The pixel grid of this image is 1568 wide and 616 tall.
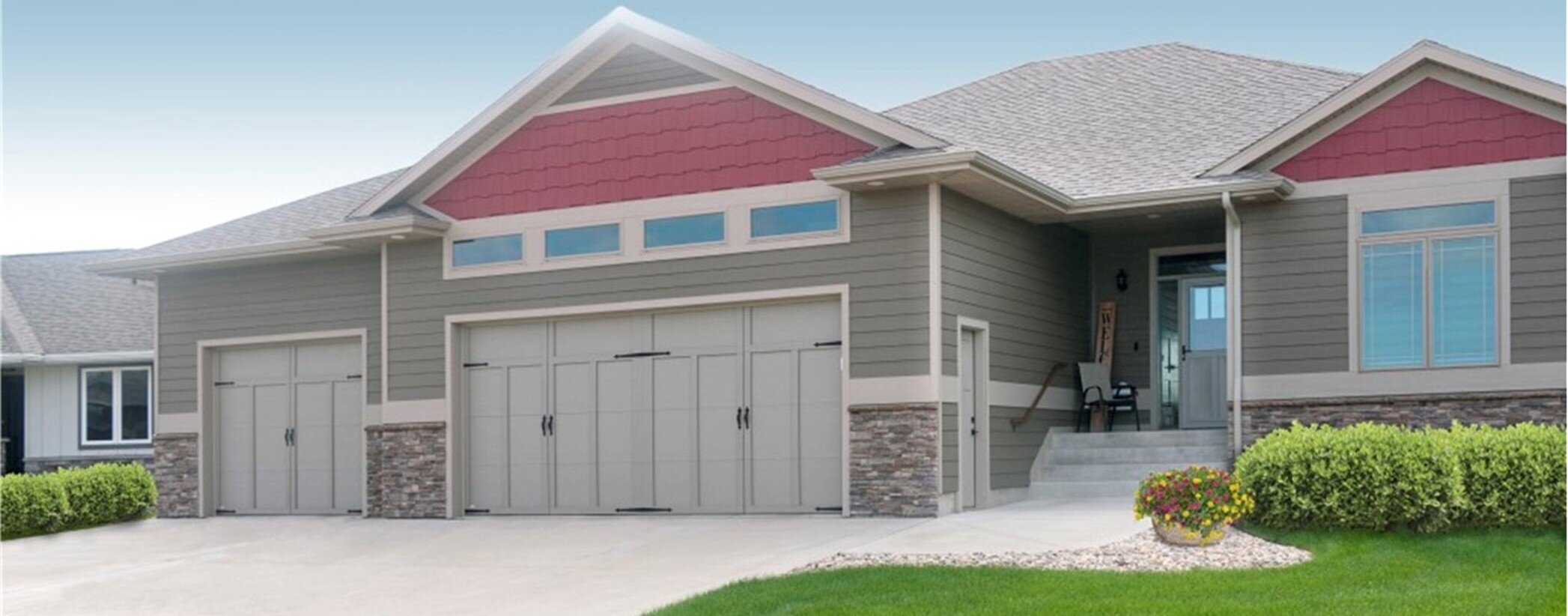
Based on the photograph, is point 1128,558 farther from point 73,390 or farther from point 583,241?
point 73,390

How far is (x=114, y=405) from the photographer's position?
2955 centimetres

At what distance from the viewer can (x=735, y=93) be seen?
18766 millimetres

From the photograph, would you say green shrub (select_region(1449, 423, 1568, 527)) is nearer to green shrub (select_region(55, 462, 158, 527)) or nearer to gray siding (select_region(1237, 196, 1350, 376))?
gray siding (select_region(1237, 196, 1350, 376))

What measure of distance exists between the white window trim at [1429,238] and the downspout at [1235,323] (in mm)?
1088

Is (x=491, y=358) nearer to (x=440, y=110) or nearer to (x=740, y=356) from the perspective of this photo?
(x=740, y=356)

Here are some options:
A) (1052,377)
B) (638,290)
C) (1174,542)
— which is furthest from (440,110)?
(1174,542)

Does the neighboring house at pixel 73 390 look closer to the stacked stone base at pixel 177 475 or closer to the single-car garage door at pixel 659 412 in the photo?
the stacked stone base at pixel 177 475

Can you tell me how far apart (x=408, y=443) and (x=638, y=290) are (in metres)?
3.57

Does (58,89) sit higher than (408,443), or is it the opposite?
(58,89)

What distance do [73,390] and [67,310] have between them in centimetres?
204

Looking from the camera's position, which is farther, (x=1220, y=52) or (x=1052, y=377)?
(x=1220, y=52)

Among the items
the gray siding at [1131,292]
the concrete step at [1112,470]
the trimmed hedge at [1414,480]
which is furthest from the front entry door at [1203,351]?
the trimmed hedge at [1414,480]

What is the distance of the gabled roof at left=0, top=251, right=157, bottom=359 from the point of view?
29.4 m

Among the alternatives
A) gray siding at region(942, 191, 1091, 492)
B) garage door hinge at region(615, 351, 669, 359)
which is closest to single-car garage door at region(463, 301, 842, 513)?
garage door hinge at region(615, 351, 669, 359)
